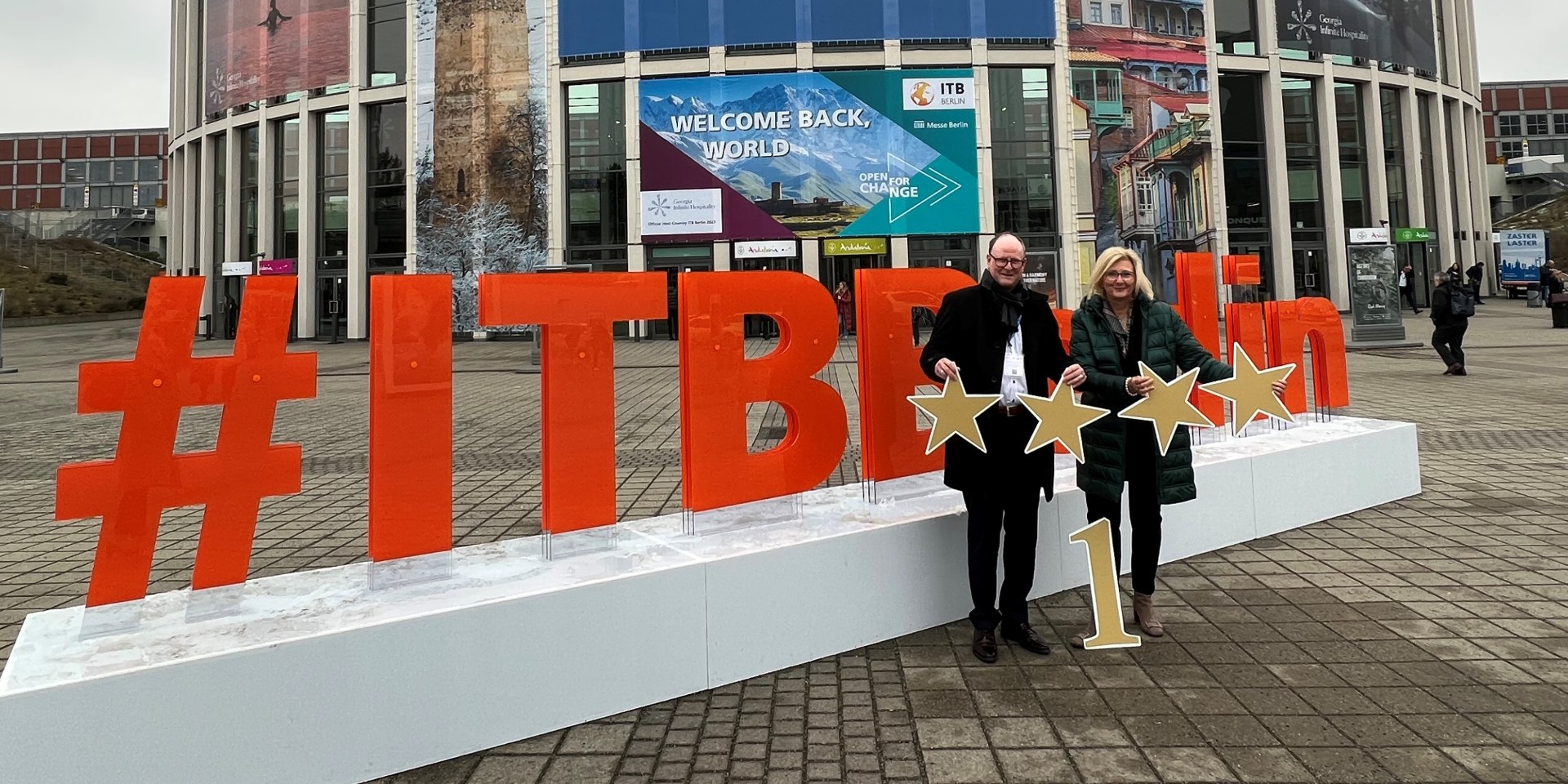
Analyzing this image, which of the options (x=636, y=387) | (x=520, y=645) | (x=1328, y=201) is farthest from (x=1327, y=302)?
(x=1328, y=201)

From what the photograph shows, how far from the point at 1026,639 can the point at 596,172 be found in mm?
29779

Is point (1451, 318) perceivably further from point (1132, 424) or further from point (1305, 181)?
point (1305, 181)

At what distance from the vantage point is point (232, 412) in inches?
111

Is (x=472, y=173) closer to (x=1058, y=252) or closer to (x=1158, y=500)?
(x=1058, y=252)

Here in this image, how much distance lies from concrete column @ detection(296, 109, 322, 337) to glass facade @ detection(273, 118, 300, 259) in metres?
0.97

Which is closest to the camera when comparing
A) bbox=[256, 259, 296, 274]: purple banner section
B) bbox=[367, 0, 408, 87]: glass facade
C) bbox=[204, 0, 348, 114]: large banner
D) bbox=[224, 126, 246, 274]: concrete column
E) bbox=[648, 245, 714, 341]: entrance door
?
bbox=[648, 245, 714, 341]: entrance door

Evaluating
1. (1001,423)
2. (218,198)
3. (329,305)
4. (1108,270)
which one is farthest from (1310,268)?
(218,198)

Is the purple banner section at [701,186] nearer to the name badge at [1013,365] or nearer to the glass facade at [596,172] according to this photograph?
the glass facade at [596,172]

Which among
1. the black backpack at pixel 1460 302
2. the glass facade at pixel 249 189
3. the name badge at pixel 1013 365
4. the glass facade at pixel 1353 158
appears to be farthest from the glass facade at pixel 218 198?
the glass facade at pixel 1353 158

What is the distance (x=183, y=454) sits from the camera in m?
2.60

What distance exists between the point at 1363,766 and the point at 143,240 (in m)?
81.2

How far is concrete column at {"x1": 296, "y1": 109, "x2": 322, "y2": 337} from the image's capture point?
108 feet

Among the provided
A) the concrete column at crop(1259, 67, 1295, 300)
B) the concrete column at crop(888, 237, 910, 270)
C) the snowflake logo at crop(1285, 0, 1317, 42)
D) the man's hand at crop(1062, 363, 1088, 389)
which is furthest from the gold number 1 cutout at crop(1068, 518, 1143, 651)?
the snowflake logo at crop(1285, 0, 1317, 42)

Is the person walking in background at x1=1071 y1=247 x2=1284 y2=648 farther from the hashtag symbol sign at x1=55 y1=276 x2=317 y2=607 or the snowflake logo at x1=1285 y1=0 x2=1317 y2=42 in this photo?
Result: the snowflake logo at x1=1285 y1=0 x2=1317 y2=42
